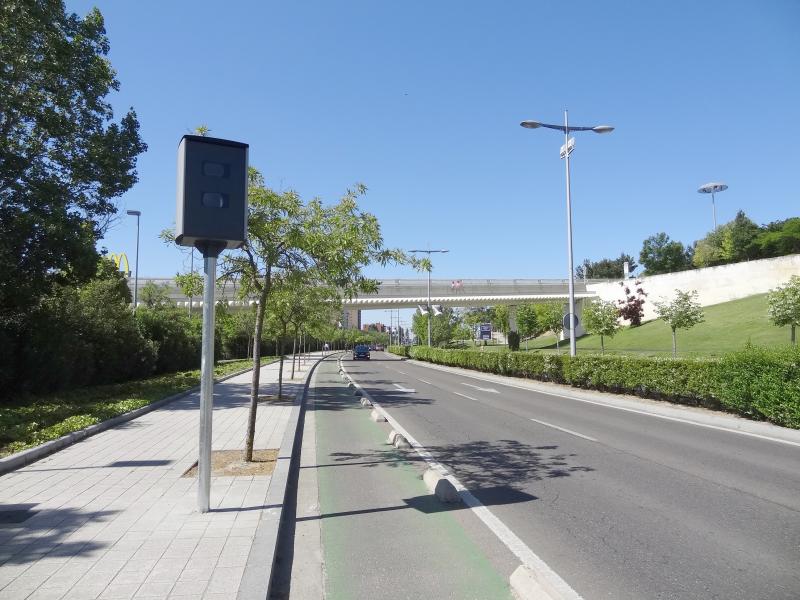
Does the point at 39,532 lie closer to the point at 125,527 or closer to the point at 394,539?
the point at 125,527

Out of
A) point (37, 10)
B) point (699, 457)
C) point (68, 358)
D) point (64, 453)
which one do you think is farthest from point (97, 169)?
point (699, 457)

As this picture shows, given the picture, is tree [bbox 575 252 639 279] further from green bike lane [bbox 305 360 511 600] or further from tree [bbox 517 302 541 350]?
green bike lane [bbox 305 360 511 600]

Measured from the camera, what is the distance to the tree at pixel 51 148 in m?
13.3

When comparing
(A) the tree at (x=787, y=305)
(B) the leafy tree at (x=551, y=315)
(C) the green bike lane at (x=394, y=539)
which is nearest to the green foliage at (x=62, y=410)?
(C) the green bike lane at (x=394, y=539)

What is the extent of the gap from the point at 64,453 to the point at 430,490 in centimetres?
588

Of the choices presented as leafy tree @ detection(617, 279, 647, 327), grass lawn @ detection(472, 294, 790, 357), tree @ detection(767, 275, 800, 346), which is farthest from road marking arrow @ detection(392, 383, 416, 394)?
leafy tree @ detection(617, 279, 647, 327)

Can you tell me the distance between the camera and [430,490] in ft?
21.2

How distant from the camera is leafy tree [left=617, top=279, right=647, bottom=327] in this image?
161ft

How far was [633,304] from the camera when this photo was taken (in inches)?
1962

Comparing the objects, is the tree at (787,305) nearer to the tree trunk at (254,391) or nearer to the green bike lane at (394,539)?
the green bike lane at (394,539)

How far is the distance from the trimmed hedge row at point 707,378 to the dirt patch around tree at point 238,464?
999cm

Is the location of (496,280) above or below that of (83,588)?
above

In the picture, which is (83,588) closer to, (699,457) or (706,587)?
A: (706,587)

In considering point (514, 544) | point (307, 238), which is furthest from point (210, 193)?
point (514, 544)
